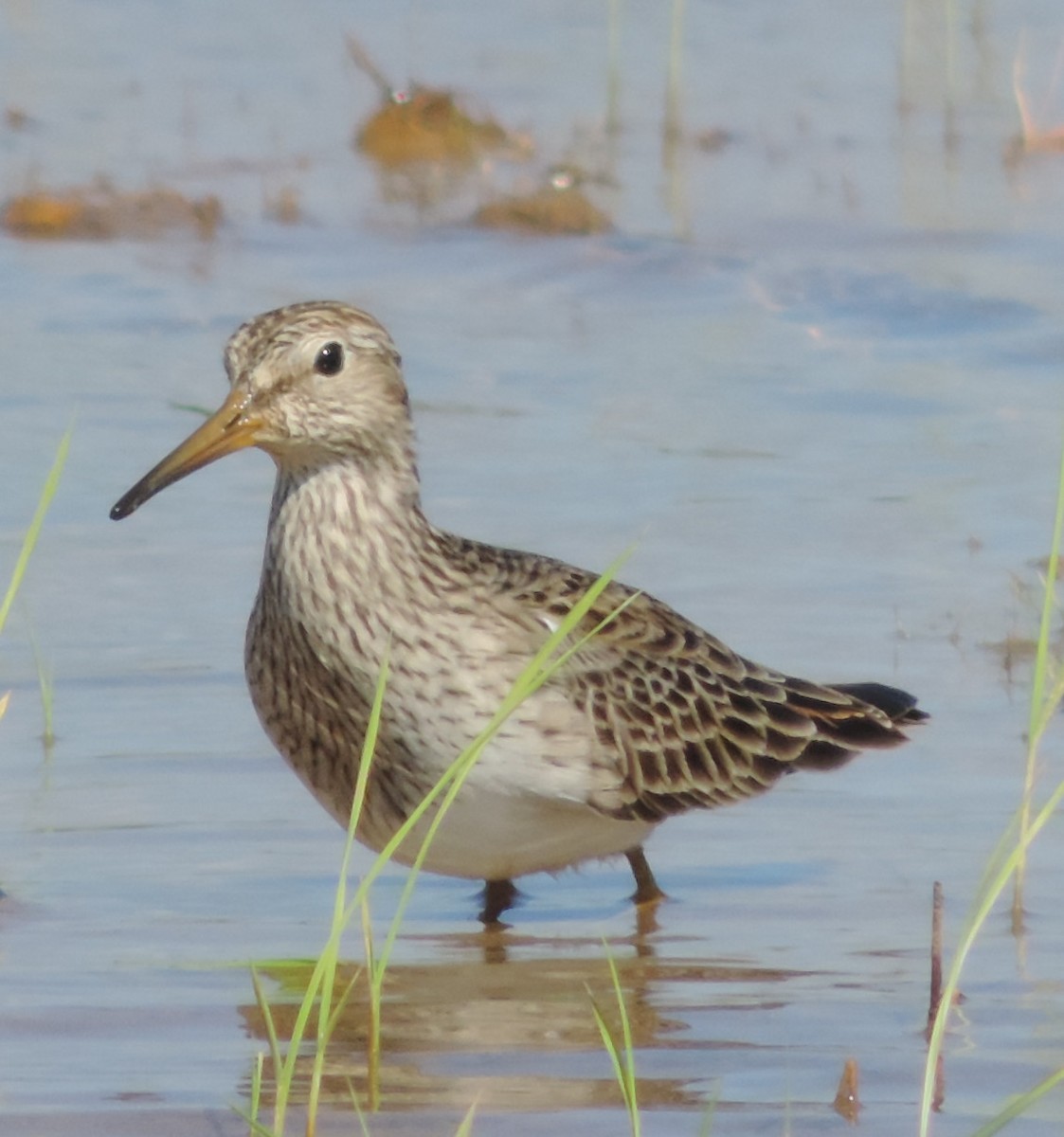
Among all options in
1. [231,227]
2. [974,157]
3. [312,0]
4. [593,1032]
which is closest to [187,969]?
[593,1032]

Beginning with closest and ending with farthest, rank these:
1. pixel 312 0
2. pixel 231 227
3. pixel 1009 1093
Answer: pixel 1009 1093
pixel 231 227
pixel 312 0

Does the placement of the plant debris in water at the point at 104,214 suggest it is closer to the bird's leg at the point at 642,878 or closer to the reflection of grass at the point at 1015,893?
the bird's leg at the point at 642,878

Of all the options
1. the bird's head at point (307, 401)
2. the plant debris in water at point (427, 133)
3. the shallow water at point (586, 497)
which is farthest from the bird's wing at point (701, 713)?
the plant debris in water at point (427, 133)

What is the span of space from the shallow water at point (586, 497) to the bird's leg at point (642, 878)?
0.07 meters

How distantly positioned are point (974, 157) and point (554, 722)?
886cm

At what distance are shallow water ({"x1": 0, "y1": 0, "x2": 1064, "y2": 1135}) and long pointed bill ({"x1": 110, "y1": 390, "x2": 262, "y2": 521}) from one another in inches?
37.5

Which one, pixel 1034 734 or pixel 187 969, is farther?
pixel 187 969

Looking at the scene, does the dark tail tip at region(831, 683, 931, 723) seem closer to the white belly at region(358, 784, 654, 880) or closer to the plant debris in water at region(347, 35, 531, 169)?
the white belly at region(358, 784, 654, 880)

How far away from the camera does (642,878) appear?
22.7 ft

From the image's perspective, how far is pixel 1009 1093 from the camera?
18.0ft

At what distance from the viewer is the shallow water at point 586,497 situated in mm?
5934

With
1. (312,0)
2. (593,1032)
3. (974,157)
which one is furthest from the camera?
(312,0)

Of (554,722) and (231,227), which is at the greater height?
(231,227)

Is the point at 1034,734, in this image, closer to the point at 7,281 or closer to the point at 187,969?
the point at 187,969
